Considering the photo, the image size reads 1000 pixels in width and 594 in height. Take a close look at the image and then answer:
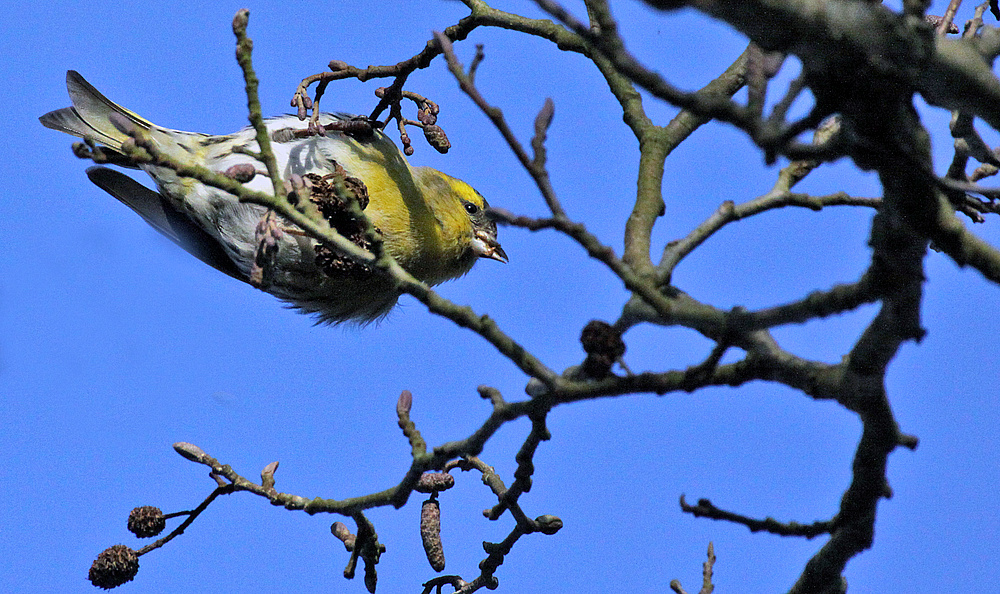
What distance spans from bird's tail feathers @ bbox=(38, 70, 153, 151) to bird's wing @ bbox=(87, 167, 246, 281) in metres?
0.39

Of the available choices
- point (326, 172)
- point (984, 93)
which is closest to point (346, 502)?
point (984, 93)

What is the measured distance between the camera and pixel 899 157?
159cm

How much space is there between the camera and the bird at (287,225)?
4.54m

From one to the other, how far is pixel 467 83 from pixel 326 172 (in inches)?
109

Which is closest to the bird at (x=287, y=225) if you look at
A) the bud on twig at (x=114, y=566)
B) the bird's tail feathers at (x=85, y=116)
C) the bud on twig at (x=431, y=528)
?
the bird's tail feathers at (x=85, y=116)

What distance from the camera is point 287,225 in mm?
4199

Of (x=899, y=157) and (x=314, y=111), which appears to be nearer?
(x=899, y=157)

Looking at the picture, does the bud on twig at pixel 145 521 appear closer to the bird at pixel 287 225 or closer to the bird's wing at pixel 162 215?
the bird at pixel 287 225

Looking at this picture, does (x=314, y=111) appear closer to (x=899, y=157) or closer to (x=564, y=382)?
(x=564, y=382)

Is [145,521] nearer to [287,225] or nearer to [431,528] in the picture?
[431,528]

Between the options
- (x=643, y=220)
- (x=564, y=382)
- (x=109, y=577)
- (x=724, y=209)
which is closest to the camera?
(x=564, y=382)

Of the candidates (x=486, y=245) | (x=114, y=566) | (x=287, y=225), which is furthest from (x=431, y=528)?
(x=486, y=245)

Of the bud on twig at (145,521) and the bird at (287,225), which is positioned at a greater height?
the bird at (287,225)

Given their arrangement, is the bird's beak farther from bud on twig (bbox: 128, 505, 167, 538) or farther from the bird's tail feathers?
bud on twig (bbox: 128, 505, 167, 538)
